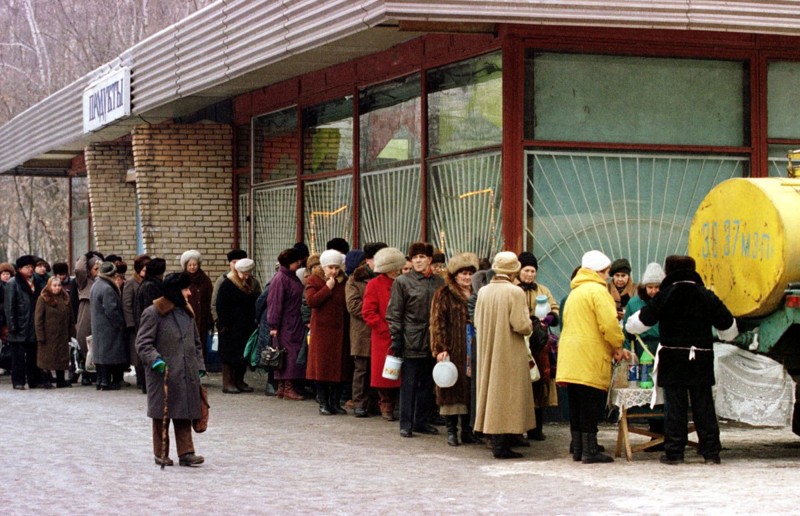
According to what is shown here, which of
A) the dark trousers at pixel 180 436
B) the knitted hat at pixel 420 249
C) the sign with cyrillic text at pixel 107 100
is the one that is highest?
the sign with cyrillic text at pixel 107 100

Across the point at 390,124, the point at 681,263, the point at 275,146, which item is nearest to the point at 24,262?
the point at 275,146

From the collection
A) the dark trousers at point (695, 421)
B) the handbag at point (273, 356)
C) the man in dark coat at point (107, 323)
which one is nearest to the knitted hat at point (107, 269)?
the man in dark coat at point (107, 323)

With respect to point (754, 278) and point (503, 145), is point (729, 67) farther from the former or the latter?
point (754, 278)

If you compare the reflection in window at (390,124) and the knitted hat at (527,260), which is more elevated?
the reflection in window at (390,124)

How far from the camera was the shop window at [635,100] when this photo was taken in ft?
46.3

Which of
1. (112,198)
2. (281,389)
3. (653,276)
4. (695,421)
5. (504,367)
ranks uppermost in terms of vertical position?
(112,198)

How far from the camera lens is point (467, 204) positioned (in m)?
14.8

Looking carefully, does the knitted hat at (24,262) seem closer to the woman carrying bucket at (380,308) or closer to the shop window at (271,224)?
the shop window at (271,224)

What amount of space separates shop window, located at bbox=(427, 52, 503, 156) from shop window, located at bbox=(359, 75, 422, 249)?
350 mm

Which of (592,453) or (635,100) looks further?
(635,100)

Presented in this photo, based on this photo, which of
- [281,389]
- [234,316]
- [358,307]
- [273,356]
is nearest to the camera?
[358,307]

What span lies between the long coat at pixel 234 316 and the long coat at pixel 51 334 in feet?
7.52

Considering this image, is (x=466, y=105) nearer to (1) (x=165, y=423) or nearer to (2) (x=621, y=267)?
(2) (x=621, y=267)

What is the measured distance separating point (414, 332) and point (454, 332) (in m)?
0.63
